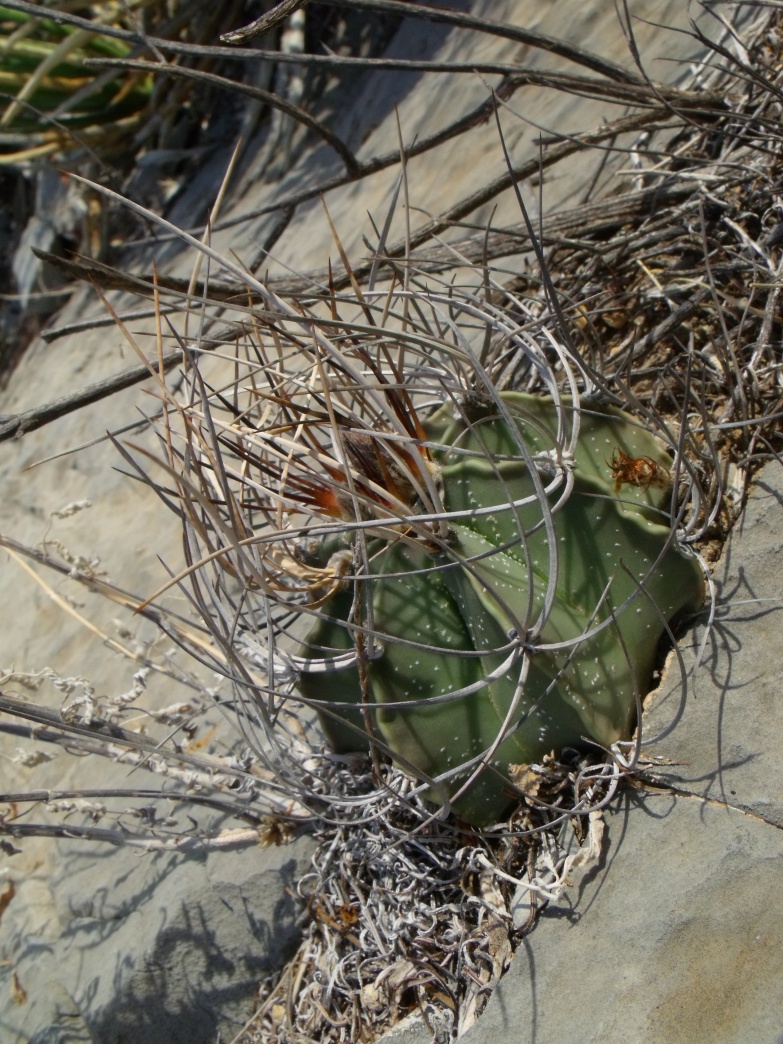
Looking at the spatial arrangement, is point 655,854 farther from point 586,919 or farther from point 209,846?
point 209,846

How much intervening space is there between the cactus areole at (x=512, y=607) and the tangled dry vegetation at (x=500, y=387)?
7 cm

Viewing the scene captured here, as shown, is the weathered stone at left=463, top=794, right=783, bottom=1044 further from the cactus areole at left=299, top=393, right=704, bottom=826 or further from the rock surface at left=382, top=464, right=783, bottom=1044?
the cactus areole at left=299, top=393, right=704, bottom=826

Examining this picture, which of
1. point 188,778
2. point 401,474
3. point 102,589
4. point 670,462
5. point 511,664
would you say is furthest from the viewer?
point 102,589

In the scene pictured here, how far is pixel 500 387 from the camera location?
5.14 ft

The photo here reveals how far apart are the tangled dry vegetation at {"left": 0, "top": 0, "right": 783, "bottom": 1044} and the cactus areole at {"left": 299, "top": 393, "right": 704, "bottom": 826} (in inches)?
2.8

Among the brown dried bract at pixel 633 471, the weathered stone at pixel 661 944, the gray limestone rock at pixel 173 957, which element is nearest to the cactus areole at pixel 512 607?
the brown dried bract at pixel 633 471

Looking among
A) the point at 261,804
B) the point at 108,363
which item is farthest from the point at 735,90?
the point at 108,363

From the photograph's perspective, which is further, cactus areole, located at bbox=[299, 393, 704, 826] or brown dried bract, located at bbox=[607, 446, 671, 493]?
brown dried bract, located at bbox=[607, 446, 671, 493]

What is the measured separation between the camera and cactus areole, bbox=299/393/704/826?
1129 mm

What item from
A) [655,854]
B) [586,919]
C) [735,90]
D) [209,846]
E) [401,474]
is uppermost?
[735,90]

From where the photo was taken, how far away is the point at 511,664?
108 cm

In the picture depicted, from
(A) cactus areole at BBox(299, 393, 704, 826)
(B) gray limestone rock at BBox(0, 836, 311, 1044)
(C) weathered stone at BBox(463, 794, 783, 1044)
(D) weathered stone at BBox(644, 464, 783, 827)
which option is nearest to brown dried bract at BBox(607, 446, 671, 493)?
(A) cactus areole at BBox(299, 393, 704, 826)

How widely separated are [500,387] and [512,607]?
0.56 meters

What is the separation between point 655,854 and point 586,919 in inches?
4.6
